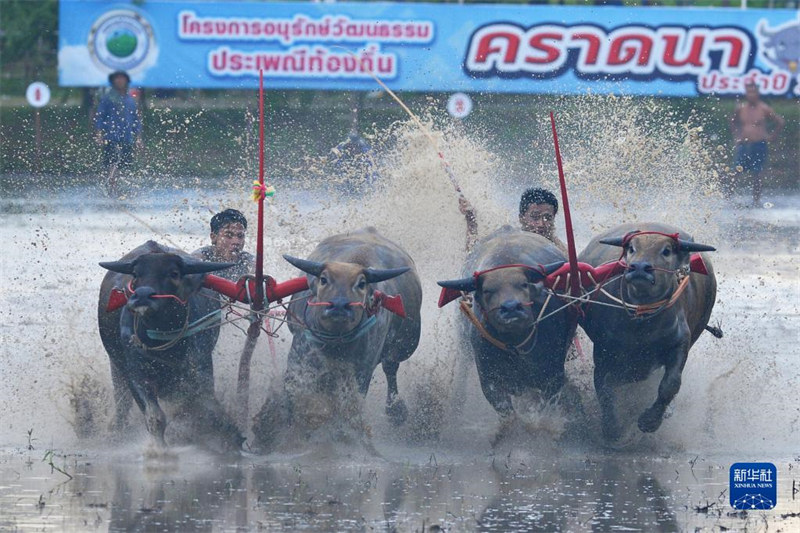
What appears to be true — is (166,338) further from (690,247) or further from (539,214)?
(539,214)

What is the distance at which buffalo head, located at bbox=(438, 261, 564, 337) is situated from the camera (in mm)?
9422

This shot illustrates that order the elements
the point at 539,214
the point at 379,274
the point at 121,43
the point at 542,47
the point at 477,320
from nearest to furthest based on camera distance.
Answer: the point at 379,274, the point at 477,320, the point at 539,214, the point at 121,43, the point at 542,47

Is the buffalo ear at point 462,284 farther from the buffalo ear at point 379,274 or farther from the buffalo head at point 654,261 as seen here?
the buffalo head at point 654,261

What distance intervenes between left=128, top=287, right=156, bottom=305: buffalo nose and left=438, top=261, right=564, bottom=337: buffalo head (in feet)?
6.09

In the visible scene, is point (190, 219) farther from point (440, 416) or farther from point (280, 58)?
point (440, 416)

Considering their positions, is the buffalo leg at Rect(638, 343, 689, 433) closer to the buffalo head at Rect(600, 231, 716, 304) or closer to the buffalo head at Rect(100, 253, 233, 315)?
the buffalo head at Rect(600, 231, 716, 304)

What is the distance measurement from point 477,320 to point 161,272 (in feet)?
6.75

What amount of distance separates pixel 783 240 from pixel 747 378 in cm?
947

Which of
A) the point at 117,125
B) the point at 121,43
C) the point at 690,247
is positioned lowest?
the point at 690,247

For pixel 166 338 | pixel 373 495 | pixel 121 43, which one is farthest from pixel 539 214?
pixel 121 43

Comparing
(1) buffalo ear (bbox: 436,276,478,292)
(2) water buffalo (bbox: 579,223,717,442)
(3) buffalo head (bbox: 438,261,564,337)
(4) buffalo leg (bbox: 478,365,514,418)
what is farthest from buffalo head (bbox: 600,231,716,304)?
(4) buffalo leg (bbox: 478,365,514,418)

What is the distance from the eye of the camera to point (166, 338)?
9.59 meters

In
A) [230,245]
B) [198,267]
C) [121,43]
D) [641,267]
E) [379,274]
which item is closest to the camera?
[641,267]

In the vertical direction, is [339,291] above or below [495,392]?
above
